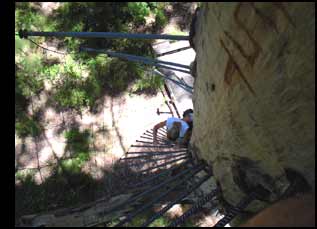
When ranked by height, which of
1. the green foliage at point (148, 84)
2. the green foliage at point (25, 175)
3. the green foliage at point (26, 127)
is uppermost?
the green foliage at point (148, 84)

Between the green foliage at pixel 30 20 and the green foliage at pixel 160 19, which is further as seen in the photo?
the green foliage at pixel 160 19

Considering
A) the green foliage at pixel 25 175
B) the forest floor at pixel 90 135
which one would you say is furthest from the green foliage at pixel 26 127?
the green foliage at pixel 25 175

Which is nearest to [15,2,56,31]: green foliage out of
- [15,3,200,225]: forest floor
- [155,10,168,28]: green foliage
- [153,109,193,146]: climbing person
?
[15,3,200,225]: forest floor

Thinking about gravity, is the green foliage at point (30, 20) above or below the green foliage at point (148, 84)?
above

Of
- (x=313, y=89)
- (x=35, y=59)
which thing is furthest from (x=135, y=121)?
(x=313, y=89)

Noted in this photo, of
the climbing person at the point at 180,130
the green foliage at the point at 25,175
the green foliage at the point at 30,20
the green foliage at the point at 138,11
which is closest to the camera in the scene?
the climbing person at the point at 180,130

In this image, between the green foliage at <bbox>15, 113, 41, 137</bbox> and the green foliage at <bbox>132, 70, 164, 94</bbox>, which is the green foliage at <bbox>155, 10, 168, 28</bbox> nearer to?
the green foliage at <bbox>132, 70, 164, 94</bbox>

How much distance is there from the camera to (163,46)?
18.0 ft

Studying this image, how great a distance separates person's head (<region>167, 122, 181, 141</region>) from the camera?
366 cm

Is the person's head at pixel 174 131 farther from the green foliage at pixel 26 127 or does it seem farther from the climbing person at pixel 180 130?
the green foliage at pixel 26 127

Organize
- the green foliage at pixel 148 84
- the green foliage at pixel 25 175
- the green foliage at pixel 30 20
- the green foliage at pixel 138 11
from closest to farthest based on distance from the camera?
the green foliage at pixel 25 175, the green foliage at pixel 148 84, the green foliage at pixel 30 20, the green foliage at pixel 138 11

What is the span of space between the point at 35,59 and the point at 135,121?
171 centimetres

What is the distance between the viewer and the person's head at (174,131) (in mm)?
3660

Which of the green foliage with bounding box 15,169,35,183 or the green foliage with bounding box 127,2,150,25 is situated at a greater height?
the green foliage with bounding box 127,2,150,25
